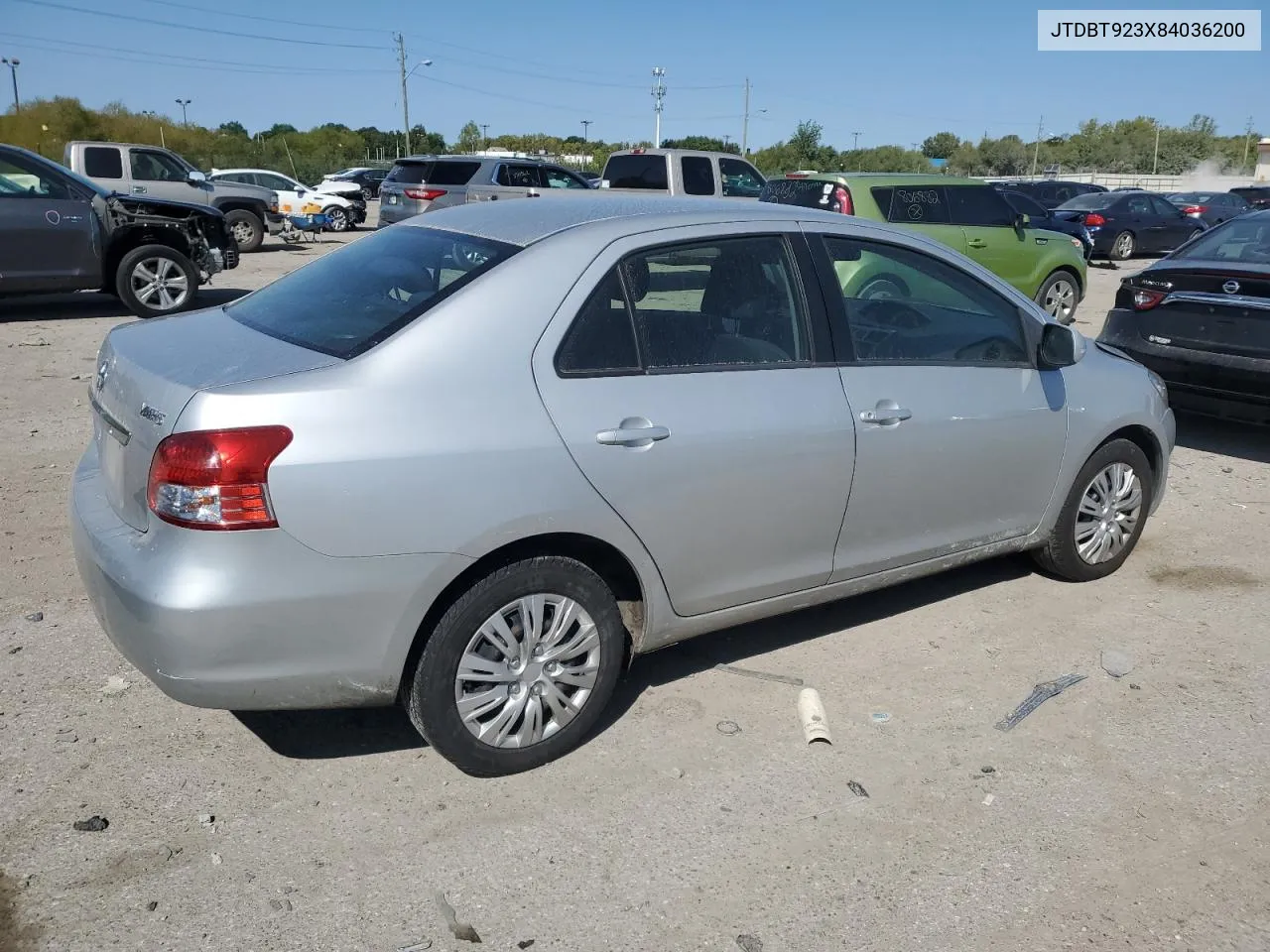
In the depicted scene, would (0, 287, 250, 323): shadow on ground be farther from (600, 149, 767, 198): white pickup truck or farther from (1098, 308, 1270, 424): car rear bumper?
(1098, 308, 1270, 424): car rear bumper

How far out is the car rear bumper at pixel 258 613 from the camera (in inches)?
110

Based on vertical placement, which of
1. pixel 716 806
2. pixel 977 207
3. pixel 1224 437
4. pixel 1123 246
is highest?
pixel 977 207

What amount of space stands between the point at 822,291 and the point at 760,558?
987 mm

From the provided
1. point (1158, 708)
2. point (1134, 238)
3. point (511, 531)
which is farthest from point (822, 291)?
point (1134, 238)

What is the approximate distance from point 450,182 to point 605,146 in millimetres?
88669

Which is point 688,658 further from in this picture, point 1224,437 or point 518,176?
point 518,176

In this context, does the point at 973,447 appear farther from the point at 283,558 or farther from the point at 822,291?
the point at 283,558

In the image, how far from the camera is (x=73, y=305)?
12961mm

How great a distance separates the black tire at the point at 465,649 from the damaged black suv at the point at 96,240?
32.7 ft

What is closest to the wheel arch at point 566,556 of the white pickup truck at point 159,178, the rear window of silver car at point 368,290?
the rear window of silver car at point 368,290

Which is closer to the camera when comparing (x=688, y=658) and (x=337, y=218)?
(x=688, y=658)

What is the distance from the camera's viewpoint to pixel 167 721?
3.62 m

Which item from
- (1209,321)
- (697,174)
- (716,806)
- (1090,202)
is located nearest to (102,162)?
(697,174)

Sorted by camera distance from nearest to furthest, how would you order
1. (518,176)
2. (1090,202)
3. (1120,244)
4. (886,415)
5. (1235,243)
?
(886,415)
(1235,243)
(518,176)
(1120,244)
(1090,202)
